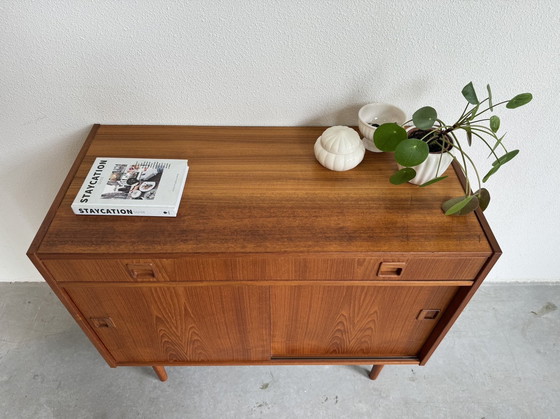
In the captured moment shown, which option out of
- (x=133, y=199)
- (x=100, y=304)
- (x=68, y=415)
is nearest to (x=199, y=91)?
(x=133, y=199)

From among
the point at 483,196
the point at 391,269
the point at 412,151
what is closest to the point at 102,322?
the point at 391,269

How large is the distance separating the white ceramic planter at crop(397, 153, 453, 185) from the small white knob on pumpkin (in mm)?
128

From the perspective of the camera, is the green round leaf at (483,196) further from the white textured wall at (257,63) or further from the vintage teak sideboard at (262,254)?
the white textured wall at (257,63)

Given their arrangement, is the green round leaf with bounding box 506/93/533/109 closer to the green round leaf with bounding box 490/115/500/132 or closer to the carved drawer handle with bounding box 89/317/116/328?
the green round leaf with bounding box 490/115/500/132

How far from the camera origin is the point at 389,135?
733 millimetres

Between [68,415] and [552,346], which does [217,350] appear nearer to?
[68,415]

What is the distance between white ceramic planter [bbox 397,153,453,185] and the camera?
0.78 meters

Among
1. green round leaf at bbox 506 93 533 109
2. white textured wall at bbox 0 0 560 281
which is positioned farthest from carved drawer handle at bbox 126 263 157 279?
green round leaf at bbox 506 93 533 109

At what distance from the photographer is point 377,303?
883mm

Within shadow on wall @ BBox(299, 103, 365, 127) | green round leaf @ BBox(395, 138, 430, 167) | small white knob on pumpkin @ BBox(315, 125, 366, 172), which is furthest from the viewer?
shadow on wall @ BBox(299, 103, 365, 127)

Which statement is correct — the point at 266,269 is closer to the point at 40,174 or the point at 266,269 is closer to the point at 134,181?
the point at 134,181

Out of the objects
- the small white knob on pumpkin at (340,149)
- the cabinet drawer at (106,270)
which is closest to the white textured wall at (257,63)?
the small white knob on pumpkin at (340,149)

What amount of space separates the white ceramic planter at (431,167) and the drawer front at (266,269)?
7.2 inches

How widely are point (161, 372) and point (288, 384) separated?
1.34 ft
